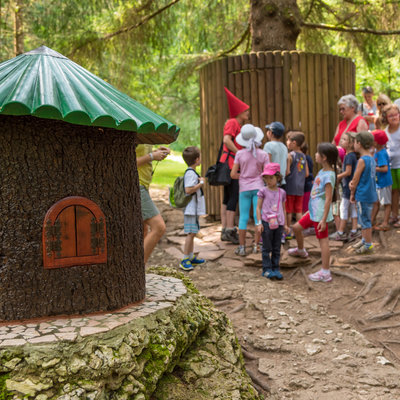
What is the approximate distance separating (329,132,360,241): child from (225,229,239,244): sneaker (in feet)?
4.58

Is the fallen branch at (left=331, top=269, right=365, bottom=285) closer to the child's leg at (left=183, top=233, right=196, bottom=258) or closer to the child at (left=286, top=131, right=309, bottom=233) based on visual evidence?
the child at (left=286, top=131, right=309, bottom=233)

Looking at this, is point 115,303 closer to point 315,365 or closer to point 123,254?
point 123,254

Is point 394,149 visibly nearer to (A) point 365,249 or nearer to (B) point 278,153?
(A) point 365,249

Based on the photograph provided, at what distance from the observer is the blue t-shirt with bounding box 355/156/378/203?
606 cm

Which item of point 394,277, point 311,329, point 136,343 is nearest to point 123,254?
point 136,343

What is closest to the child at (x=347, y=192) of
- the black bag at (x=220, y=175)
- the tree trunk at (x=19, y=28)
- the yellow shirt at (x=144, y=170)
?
the black bag at (x=220, y=175)

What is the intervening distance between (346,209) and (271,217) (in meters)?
1.87

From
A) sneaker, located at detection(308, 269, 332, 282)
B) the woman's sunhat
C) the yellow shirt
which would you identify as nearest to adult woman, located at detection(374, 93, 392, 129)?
the woman's sunhat

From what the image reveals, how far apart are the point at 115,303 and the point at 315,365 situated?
177 centimetres

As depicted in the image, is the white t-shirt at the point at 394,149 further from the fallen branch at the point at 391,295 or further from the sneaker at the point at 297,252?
the fallen branch at the point at 391,295

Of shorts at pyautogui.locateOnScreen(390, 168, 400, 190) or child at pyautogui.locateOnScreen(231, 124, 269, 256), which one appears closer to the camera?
child at pyautogui.locateOnScreen(231, 124, 269, 256)

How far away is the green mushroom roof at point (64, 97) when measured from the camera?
2.50 metres

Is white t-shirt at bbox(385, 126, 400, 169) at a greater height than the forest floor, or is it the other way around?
white t-shirt at bbox(385, 126, 400, 169)

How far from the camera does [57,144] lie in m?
2.80
